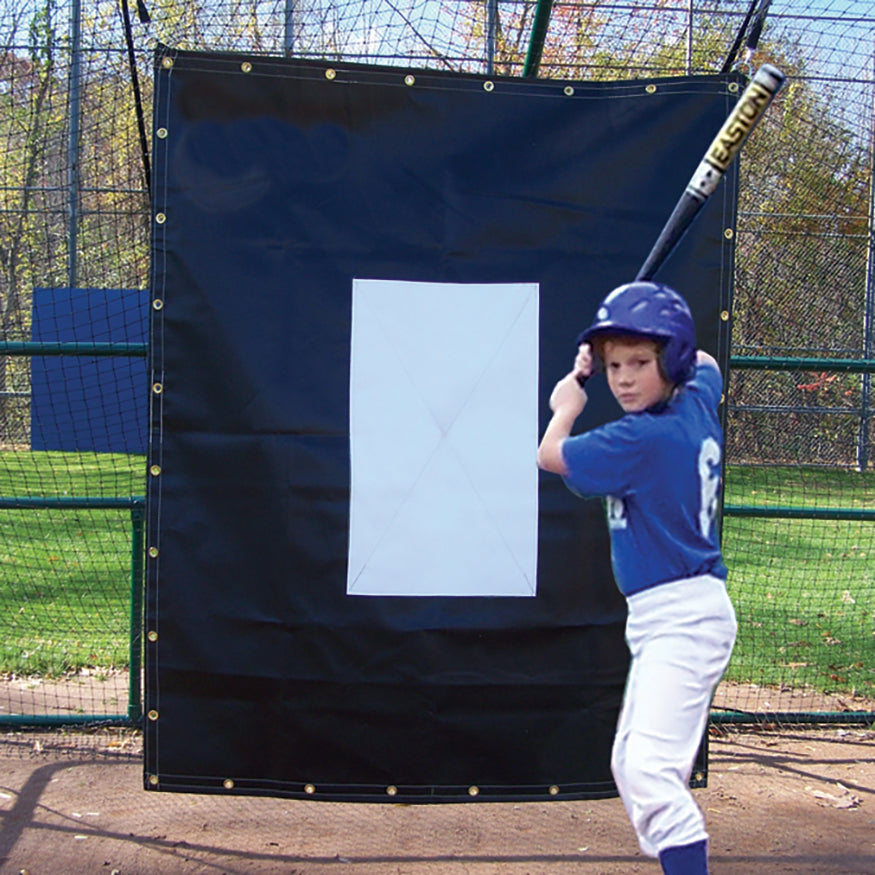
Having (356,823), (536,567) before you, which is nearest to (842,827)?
(536,567)

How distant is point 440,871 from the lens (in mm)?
3320

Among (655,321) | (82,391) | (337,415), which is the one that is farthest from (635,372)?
(82,391)

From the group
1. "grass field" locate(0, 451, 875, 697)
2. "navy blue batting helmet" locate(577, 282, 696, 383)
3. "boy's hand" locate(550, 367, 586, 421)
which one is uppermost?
"navy blue batting helmet" locate(577, 282, 696, 383)

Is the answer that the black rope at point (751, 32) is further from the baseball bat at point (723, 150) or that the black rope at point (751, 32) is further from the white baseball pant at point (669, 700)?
the white baseball pant at point (669, 700)

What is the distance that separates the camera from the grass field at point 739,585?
19.0ft

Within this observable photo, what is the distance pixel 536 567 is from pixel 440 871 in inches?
40.7

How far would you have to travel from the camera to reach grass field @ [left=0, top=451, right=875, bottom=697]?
5.80 m

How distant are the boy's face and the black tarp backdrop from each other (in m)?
0.78

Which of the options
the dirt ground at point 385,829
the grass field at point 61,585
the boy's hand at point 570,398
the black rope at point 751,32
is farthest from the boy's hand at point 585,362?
the grass field at point 61,585

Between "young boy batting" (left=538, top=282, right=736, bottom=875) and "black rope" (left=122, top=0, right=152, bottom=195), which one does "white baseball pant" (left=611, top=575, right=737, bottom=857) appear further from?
"black rope" (left=122, top=0, right=152, bottom=195)

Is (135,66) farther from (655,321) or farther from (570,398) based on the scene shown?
(655,321)

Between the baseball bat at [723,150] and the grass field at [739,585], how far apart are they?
11.1 ft

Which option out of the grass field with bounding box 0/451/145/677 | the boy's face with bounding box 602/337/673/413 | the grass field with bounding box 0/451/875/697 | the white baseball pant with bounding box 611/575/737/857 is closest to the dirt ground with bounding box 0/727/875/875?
the white baseball pant with bounding box 611/575/737/857

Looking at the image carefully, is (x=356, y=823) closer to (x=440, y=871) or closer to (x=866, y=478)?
→ (x=440, y=871)
